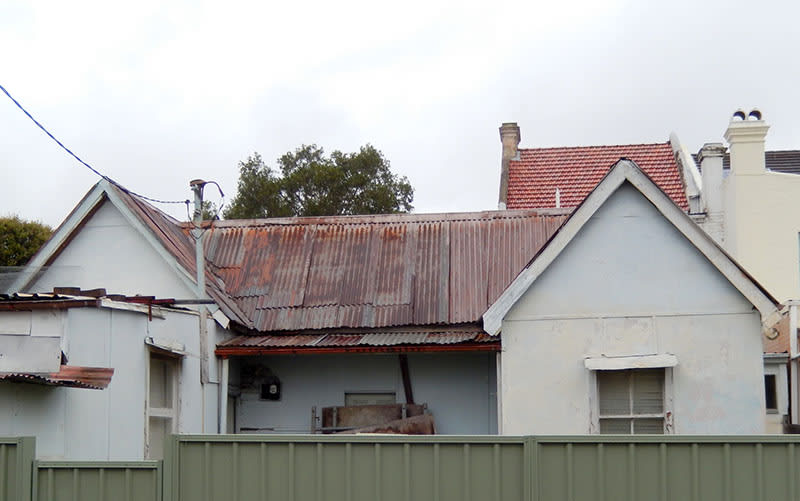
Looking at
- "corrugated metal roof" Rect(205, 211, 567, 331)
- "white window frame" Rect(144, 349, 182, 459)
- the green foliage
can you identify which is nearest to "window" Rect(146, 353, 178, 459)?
"white window frame" Rect(144, 349, 182, 459)

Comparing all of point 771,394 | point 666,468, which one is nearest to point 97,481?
point 666,468

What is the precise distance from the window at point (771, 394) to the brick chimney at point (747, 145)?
5535mm

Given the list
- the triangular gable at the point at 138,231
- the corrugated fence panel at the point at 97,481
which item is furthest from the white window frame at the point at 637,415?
the corrugated fence panel at the point at 97,481

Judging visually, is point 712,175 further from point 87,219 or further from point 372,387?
point 87,219

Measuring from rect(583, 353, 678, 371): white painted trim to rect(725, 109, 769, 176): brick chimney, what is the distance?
32.0ft

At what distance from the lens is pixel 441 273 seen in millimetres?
16172

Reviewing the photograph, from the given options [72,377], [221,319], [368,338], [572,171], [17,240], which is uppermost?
[572,171]

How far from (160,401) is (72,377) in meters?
2.35

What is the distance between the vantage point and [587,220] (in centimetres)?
1320

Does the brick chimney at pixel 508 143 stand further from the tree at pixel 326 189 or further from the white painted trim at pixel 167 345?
the white painted trim at pixel 167 345

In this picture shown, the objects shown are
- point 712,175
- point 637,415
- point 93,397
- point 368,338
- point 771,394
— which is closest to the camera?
point 93,397

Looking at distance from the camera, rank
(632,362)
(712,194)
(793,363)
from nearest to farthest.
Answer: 1. (632,362)
2. (793,363)
3. (712,194)

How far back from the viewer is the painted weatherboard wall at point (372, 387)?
15141 mm

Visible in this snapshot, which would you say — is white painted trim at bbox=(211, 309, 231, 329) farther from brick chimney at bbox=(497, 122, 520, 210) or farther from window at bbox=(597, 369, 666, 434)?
brick chimney at bbox=(497, 122, 520, 210)
